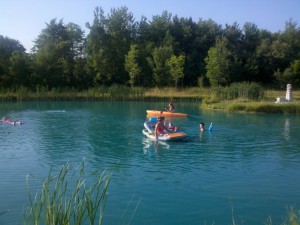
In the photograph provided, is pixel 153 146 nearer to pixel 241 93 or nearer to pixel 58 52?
pixel 241 93

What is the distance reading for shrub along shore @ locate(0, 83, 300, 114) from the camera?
3160 centimetres

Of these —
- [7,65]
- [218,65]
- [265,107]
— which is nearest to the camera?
[265,107]

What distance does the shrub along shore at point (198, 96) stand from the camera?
104ft

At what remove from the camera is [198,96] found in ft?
148

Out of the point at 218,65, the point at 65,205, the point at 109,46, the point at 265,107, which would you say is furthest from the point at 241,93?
the point at 65,205

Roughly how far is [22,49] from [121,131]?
145ft

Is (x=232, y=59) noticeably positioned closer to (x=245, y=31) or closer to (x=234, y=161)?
(x=245, y=31)

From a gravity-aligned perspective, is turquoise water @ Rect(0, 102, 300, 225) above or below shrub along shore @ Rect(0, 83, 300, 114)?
below

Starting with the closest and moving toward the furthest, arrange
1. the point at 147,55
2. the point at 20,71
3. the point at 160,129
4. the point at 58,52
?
the point at 160,129
the point at 20,71
the point at 58,52
the point at 147,55

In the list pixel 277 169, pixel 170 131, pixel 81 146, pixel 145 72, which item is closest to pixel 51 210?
pixel 277 169

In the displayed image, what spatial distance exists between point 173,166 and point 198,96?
32.2m

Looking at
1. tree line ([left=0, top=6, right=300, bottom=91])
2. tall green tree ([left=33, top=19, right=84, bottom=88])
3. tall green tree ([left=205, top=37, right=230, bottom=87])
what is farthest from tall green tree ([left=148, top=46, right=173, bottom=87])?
tall green tree ([left=33, top=19, right=84, bottom=88])

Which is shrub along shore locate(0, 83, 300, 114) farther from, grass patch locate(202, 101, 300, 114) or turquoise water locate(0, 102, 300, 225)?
turquoise water locate(0, 102, 300, 225)

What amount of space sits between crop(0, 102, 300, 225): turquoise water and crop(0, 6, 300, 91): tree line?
1143 inches
